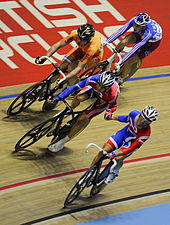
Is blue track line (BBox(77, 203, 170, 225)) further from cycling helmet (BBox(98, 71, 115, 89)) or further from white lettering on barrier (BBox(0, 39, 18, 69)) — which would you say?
white lettering on barrier (BBox(0, 39, 18, 69))

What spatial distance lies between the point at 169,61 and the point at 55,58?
2.12m

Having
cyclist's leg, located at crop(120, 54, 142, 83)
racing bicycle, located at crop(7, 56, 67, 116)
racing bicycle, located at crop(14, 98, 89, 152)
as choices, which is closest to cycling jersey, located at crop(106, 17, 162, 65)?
cyclist's leg, located at crop(120, 54, 142, 83)

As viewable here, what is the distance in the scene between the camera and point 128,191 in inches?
236

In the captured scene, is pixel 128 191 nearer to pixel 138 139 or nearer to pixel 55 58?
pixel 138 139

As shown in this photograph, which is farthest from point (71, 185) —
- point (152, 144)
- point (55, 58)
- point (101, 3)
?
point (101, 3)

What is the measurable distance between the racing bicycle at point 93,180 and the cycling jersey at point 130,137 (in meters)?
0.21

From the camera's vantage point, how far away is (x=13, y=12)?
29.2 feet

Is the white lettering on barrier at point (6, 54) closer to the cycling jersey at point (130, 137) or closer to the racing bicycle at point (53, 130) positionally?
the racing bicycle at point (53, 130)

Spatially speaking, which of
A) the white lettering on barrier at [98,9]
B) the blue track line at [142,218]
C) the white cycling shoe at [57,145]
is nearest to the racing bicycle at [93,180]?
the blue track line at [142,218]

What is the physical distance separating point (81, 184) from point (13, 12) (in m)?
4.51

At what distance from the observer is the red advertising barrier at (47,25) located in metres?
8.21

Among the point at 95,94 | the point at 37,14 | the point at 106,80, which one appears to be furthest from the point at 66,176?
the point at 37,14

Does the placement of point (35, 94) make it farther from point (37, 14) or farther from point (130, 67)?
point (37, 14)

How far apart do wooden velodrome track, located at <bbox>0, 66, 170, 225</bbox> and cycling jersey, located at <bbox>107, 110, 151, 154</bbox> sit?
2.46 ft
